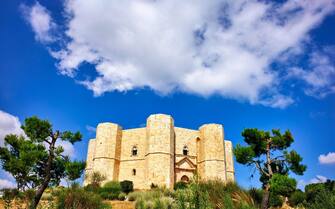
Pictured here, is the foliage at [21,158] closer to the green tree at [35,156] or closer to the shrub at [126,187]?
the green tree at [35,156]

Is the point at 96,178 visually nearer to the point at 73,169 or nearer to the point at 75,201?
the point at 73,169

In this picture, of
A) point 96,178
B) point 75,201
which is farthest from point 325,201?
point 96,178

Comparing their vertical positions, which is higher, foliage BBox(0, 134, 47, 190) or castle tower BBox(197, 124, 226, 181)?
castle tower BBox(197, 124, 226, 181)

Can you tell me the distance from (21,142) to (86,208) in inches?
302

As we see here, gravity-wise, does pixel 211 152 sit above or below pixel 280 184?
above

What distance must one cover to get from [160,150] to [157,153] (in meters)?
0.41

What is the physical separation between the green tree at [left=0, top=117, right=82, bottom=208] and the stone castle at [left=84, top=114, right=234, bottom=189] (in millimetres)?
15160

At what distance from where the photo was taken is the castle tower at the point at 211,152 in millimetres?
30562

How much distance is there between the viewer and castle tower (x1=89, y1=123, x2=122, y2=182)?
29.9 meters

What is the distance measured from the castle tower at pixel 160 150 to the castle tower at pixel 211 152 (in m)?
3.41

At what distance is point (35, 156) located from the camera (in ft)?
42.5

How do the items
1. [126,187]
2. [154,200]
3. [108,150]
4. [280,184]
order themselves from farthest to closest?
[108,150] → [126,187] → [280,184] → [154,200]

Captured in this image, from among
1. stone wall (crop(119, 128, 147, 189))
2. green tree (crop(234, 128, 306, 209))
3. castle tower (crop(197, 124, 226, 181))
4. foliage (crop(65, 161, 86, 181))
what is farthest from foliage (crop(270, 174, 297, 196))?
stone wall (crop(119, 128, 147, 189))

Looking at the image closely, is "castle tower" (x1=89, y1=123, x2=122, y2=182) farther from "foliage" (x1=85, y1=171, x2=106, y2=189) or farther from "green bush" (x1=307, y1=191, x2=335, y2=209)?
"green bush" (x1=307, y1=191, x2=335, y2=209)
